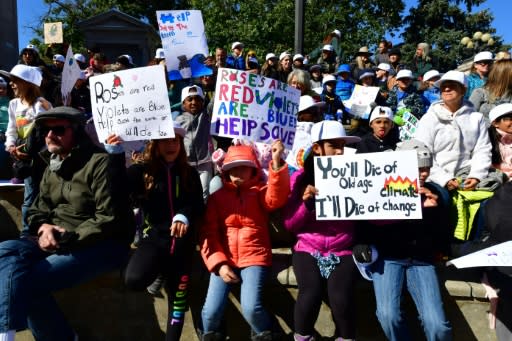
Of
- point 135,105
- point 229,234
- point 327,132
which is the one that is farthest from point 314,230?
point 135,105

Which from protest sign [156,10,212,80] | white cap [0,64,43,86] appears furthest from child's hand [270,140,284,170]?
white cap [0,64,43,86]

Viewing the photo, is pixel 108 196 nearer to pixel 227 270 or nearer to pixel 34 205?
pixel 34 205

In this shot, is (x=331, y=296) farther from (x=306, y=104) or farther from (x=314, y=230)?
(x=306, y=104)

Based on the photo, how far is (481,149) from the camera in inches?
156

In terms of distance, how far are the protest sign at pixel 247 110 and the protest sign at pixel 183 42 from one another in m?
1.43

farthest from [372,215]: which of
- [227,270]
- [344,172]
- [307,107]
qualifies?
[307,107]

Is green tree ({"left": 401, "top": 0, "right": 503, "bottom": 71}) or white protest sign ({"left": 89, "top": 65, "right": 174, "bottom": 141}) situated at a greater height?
green tree ({"left": 401, "top": 0, "right": 503, "bottom": 71})

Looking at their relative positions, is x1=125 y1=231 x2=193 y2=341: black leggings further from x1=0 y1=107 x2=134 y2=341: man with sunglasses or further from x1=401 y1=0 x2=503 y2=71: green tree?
x1=401 y1=0 x2=503 y2=71: green tree

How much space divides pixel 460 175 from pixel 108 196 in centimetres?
306

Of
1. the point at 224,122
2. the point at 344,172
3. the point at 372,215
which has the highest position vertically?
the point at 224,122

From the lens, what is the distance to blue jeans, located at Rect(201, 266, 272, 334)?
318cm

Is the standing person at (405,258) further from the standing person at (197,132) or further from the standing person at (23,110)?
the standing person at (23,110)

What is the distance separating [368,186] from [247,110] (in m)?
1.16

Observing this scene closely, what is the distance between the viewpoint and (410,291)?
319 cm
